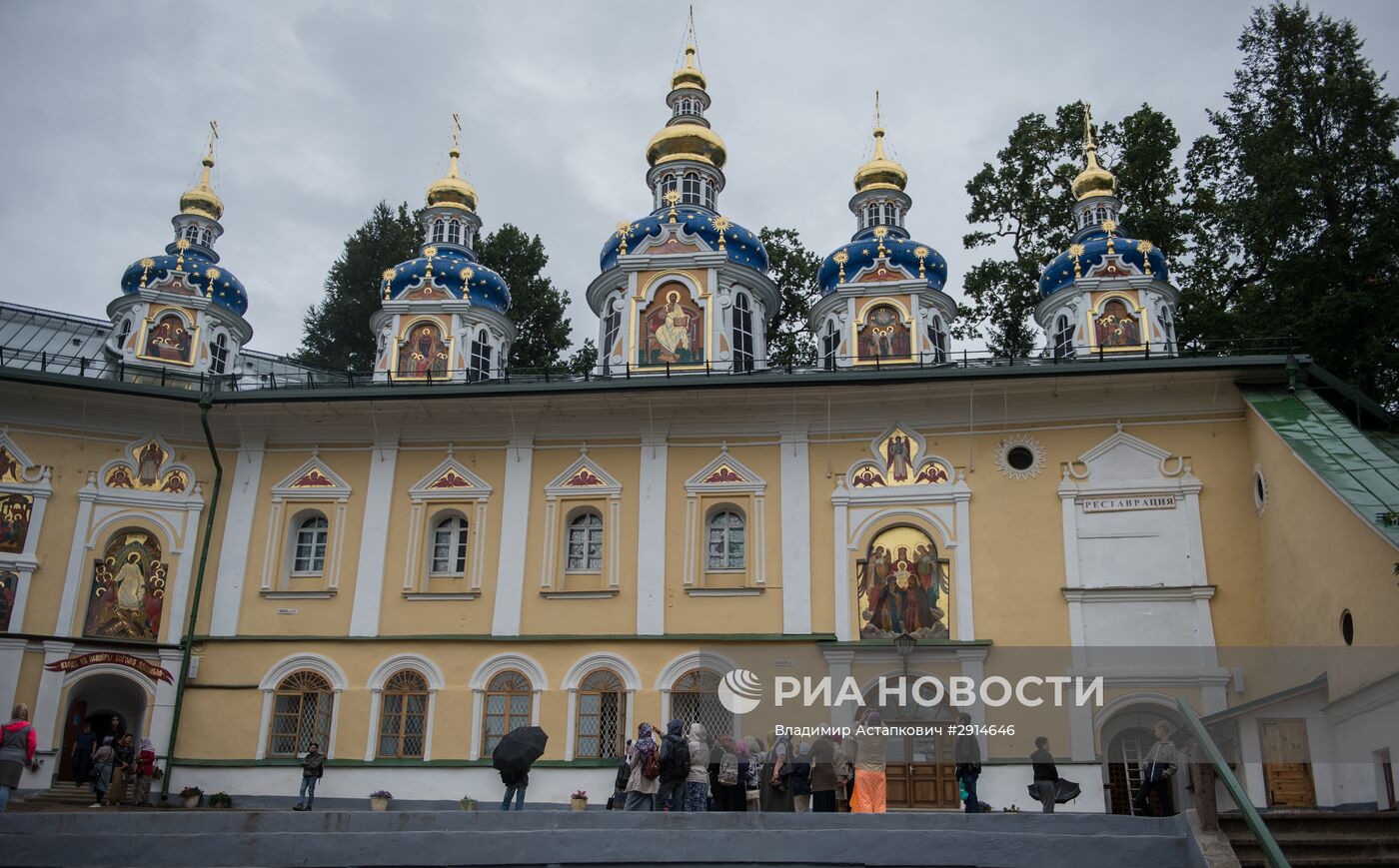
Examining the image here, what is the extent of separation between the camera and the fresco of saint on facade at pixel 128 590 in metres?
24.0

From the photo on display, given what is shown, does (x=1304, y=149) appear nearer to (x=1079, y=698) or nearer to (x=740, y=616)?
(x=1079, y=698)

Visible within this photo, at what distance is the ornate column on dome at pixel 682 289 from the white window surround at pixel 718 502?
222cm

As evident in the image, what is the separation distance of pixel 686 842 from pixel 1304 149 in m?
24.3

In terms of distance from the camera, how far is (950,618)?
894 inches

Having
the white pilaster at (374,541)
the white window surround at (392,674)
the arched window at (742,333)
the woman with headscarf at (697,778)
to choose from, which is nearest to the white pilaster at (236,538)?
the white pilaster at (374,541)

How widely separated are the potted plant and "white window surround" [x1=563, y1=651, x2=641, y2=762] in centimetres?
612

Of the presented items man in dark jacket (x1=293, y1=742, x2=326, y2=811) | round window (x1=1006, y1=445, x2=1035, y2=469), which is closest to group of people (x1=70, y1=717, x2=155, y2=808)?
man in dark jacket (x1=293, y1=742, x2=326, y2=811)

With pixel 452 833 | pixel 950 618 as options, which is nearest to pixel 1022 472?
pixel 950 618

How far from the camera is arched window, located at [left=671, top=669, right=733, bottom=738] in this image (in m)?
22.6

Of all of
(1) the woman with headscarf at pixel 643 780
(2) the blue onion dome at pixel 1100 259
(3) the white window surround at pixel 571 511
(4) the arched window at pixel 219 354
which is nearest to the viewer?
(1) the woman with headscarf at pixel 643 780

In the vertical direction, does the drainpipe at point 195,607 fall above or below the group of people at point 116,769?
above

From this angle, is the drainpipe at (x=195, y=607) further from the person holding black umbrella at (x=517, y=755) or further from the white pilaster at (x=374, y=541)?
the person holding black umbrella at (x=517, y=755)

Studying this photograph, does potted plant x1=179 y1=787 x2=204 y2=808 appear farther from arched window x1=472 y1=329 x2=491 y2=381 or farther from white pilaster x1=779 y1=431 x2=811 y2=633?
arched window x1=472 y1=329 x2=491 y2=381

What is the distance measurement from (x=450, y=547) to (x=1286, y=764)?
14233 mm
